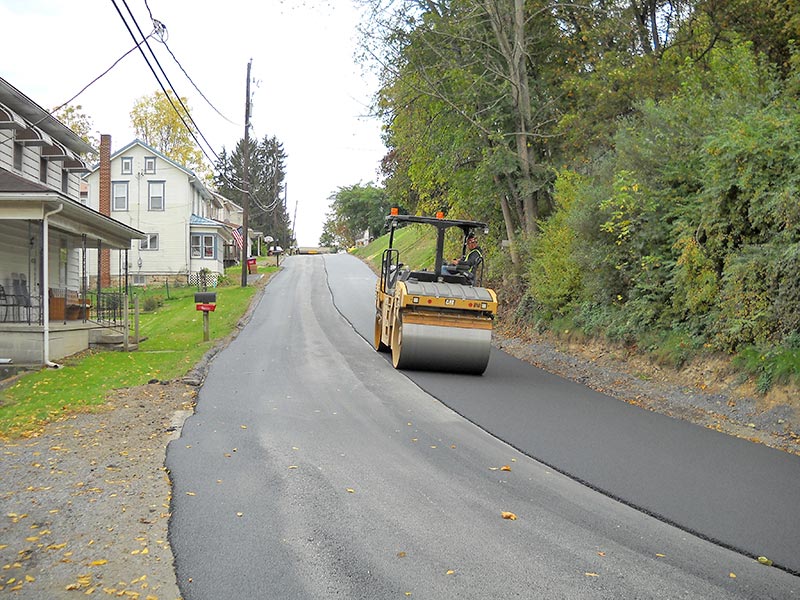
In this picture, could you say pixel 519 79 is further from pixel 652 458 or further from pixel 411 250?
pixel 411 250

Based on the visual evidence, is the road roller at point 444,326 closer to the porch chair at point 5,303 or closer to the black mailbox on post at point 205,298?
the black mailbox on post at point 205,298

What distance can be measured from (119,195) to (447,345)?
35.0 meters

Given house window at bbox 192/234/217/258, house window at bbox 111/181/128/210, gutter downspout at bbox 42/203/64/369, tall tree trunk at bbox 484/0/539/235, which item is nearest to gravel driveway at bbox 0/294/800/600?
gutter downspout at bbox 42/203/64/369

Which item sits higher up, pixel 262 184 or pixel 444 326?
pixel 262 184

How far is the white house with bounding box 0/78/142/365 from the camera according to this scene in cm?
1565

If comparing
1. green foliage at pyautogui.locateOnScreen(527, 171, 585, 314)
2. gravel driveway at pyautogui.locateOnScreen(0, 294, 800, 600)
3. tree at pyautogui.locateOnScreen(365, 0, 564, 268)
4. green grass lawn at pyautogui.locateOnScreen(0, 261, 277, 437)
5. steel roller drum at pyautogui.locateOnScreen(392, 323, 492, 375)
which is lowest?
green grass lawn at pyautogui.locateOnScreen(0, 261, 277, 437)

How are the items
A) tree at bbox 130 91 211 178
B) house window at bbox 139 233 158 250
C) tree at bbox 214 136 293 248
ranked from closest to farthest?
house window at bbox 139 233 158 250, tree at bbox 130 91 211 178, tree at bbox 214 136 293 248

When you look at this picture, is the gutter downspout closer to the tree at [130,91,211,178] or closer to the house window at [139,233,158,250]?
the house window at [139,233,158,250]

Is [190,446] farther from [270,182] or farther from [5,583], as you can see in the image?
[270,182]

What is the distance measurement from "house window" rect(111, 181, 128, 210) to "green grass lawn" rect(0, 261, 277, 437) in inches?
724

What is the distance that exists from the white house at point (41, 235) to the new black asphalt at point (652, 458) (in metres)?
8.64

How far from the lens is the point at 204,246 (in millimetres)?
43625

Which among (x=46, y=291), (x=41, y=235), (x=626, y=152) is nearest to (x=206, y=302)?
(x=41, y=235)

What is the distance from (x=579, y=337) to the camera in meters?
16.3
